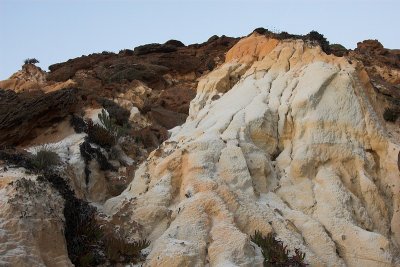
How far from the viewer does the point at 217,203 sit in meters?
9.91

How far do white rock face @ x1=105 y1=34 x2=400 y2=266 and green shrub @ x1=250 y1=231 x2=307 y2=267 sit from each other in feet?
0.53

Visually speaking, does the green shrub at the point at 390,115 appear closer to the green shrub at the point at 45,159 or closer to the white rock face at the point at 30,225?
the green shrub at the point at 45,159

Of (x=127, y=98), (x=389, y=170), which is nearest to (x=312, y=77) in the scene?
(x=389, y=170)

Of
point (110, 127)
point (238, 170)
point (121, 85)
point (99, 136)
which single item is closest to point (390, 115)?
point (238, 170)

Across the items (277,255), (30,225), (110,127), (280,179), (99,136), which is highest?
(110,127)

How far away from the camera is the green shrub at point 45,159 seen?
10802mm

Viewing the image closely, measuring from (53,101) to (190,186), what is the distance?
4.74 m

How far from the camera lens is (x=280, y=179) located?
1175cm

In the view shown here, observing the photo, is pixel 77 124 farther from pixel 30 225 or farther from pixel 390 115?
pixel 390 115

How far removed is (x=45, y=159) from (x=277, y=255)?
17.0 feet

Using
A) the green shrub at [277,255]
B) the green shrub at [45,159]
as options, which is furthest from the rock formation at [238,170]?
the green shrub at [45,159]

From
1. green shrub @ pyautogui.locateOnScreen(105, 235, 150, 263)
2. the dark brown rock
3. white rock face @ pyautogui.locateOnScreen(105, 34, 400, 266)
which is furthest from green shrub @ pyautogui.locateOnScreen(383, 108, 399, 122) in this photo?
green shrub @ pyautogui.locateOnScreen(105, 235, 150, 263)

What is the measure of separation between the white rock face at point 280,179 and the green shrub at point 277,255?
16 centimetres

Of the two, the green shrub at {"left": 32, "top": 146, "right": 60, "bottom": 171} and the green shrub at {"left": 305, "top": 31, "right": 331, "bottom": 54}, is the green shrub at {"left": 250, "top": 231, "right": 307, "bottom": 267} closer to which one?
the green shrub at {"left": 32, "top": 146, "right": 60, "bottom": 171}
